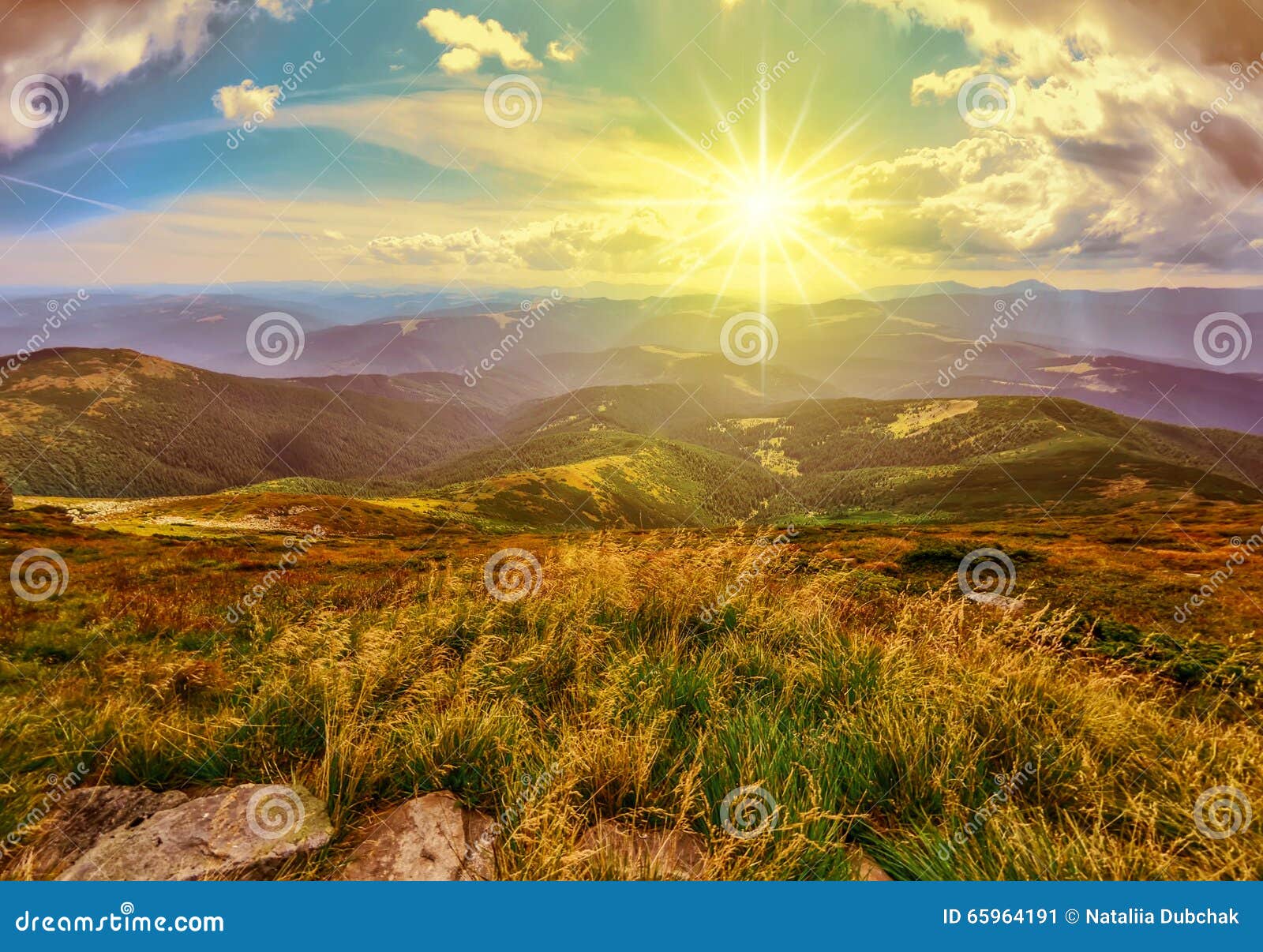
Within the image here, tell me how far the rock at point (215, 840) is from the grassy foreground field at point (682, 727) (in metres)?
0.18

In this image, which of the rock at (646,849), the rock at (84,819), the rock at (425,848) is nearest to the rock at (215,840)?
the rock at (84,819)

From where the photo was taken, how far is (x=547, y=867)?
385 cm

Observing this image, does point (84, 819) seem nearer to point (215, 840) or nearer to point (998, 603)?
point (215, 840)

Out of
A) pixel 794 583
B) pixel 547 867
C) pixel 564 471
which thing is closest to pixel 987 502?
pixel 564 471

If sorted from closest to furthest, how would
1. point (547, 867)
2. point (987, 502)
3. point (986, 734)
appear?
point (547, 867) < point (986, 734) < point (987, 502)

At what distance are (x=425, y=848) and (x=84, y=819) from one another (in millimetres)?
2697

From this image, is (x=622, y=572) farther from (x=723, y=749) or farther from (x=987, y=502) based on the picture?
(x=987, y=502)

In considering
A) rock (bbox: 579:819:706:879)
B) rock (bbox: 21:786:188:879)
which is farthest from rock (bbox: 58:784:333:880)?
rock (bbox: 579:819:706:879)

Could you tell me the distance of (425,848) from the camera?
13.7 ft

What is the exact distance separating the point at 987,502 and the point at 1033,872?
453ft

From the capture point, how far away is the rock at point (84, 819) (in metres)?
4.15

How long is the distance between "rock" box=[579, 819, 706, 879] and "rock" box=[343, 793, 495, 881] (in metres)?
0.78

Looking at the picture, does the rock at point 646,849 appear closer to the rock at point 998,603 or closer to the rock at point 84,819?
the rock at point 84,819

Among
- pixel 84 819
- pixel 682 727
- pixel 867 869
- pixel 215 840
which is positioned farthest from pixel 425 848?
pixel 867 869
